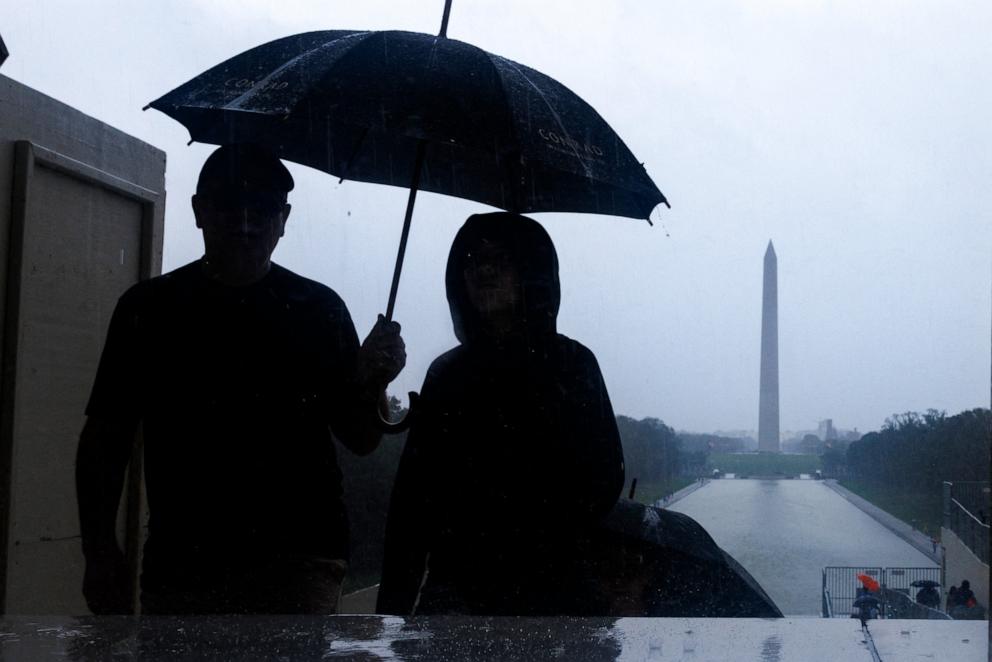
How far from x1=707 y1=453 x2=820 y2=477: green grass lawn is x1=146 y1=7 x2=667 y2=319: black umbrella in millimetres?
1737

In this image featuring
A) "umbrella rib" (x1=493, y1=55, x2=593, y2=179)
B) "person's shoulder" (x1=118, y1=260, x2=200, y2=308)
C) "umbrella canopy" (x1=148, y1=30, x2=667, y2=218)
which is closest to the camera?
"umbrella canopy" (x1=148, y1=30, x2=667, y2=218)

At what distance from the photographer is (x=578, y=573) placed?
3.64 m

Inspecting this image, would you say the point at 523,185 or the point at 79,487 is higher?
the point at 523,185

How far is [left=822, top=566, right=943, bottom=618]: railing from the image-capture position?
12.7 ft

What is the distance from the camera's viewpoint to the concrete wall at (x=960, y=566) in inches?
139

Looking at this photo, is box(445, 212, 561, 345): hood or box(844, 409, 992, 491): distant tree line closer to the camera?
box(445, 212, 561, 345): hood

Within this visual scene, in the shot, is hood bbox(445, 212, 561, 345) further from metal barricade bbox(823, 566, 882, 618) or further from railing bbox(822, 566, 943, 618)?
metal barricade bbox(823, 566, 882, 618)

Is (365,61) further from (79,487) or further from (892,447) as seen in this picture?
(892,447)

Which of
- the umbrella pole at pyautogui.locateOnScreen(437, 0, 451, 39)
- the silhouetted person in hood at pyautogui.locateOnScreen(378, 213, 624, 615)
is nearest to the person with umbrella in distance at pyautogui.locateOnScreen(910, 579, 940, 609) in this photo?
the silhouetted person in hood at pyautogui.locateOnScreen(378, 213, 624, 615)

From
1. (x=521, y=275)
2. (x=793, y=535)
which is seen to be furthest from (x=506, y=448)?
(x=793, y=535)

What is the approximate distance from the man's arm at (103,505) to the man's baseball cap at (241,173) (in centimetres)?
82

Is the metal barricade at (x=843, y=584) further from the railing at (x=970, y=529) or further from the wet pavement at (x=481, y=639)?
the wet pavement at (x=481, y=639)

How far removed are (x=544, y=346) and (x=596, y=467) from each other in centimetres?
43

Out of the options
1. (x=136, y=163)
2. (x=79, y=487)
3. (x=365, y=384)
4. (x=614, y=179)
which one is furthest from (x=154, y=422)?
(x=614, y=179)
